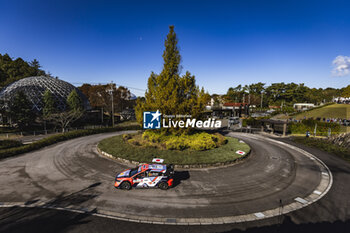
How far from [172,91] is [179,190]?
13517 millimetres

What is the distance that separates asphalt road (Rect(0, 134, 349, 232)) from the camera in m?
8.76

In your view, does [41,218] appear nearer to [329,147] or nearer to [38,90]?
[329,147]

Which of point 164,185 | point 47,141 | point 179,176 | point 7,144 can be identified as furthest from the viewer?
point 47,141

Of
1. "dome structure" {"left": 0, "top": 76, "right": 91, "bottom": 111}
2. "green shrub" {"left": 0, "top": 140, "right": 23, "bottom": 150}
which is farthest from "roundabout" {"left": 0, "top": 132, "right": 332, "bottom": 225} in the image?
"dome structure" {"left": 0, "top": 76, "right": 91, "bottom": 111}

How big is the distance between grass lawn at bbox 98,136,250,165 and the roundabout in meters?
1.31

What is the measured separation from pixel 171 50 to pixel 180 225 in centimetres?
2178

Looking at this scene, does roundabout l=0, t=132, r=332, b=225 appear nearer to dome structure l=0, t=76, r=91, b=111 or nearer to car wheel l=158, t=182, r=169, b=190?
car wheel l=158, t=182, r=169, b=190

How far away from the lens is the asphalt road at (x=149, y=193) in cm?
876

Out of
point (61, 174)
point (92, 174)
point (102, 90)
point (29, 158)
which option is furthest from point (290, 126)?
point (102, 90)

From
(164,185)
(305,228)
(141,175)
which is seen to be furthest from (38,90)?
(305,228)

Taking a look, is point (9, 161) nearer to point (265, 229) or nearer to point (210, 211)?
point (210, 211)

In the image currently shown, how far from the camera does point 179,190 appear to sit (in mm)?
12094

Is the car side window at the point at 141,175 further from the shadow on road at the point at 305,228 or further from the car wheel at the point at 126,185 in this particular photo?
the shadow on road at the point at 305,228

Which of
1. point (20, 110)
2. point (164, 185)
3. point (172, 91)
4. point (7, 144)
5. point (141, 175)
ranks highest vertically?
point (172, 91)
